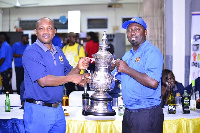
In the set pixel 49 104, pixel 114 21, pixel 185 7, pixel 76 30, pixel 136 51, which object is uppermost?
pixel 114 21

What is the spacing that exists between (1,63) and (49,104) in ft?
17.7

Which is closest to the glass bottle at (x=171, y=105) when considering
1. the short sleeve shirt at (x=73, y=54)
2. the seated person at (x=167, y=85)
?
the seated person at (x=167, y=85)

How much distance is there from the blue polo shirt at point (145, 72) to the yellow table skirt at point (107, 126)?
760mm

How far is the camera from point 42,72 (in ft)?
8.18

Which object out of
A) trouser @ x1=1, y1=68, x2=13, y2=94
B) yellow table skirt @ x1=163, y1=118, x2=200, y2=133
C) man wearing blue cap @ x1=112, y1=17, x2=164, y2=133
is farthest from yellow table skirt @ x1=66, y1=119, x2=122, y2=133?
trouser @ x1=1, y1=68, x2=13, y2=94

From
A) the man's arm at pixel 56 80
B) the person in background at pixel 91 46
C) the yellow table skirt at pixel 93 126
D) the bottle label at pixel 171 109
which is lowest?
the yellow table skirt at pixel 93 126

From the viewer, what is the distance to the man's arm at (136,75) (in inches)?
95.6

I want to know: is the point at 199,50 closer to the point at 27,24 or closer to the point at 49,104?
the point at 49,104

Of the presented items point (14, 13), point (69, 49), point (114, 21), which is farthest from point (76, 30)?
point (14, 13)

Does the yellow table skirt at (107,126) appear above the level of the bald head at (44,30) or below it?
below

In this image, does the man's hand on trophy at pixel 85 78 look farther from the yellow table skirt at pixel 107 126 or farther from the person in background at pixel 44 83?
the yellow table skirt at pixel 107 126

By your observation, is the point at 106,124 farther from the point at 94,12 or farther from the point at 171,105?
the point at 94,12

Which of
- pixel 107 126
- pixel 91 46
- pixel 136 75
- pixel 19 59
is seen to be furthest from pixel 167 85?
pixel 19 59

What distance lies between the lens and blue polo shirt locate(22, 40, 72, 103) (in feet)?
8.21
